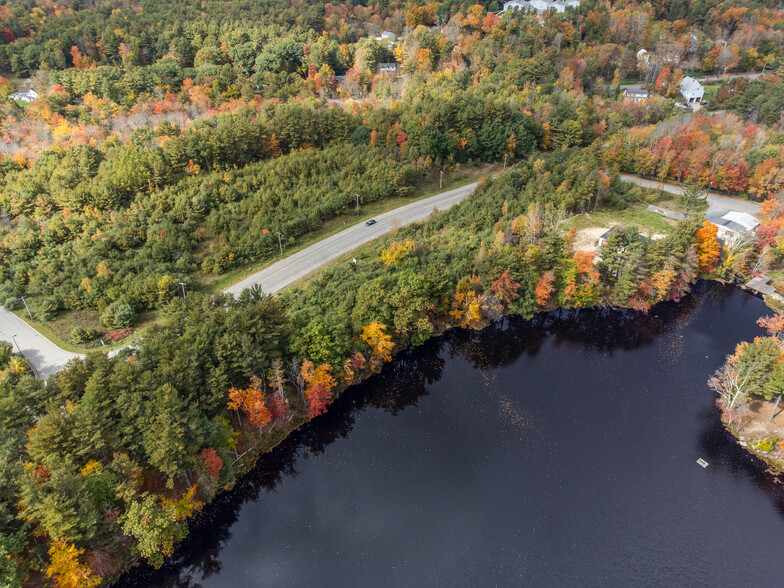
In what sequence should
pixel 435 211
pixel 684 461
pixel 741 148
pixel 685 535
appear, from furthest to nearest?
1. pixel 741 148
2. pixel 435 211
3. pixel 684 461
4. pixel 685 535

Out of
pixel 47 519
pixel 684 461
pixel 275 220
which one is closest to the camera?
pixel 47 519

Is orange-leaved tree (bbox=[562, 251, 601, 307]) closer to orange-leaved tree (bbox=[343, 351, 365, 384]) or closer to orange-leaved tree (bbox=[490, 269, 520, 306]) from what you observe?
orange-leaved tree (bbox=[490, 269, 520, 306])

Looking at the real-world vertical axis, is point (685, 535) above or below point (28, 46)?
below

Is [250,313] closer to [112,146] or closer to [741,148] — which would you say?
[112,146]

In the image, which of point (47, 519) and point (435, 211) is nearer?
point (47, 519)

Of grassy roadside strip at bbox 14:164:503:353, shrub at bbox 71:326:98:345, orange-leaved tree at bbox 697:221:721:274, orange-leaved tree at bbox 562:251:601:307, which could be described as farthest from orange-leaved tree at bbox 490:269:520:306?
shrub at bbox 71:326:98:345

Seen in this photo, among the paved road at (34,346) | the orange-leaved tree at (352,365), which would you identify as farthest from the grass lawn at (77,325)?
the orange-leaved tree at (352,365)

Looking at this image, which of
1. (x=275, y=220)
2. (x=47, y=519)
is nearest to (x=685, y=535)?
(x=47, y=519)
